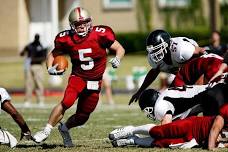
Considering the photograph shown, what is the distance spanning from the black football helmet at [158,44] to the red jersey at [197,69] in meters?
0.28

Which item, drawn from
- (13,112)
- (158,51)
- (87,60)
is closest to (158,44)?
(158,51)

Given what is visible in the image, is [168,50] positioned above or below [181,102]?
above

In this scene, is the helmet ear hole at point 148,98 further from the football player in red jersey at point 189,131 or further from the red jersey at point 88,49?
the red jersey at point 88,49

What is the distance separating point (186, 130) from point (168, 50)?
112cm

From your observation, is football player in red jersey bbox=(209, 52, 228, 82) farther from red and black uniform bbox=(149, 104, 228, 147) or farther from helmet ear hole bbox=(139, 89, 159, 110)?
helmet ear hole bbox=(139, 89, 159, 110)

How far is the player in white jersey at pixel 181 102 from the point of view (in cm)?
831

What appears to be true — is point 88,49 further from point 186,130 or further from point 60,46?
point 186,130

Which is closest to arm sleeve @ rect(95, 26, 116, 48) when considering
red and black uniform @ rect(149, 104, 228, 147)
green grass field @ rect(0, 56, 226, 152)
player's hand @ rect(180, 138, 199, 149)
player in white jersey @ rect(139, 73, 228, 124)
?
player in white jersey @ rect(139, 73, 228, 124)

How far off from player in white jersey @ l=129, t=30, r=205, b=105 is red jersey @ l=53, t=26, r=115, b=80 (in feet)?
1.51

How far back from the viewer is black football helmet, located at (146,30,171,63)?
8938 mm

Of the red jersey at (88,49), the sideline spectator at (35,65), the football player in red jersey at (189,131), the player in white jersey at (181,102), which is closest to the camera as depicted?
the football player in red jersey at (189,131)

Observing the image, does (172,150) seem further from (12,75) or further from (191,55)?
(12,75)

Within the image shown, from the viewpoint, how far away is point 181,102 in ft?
28.0

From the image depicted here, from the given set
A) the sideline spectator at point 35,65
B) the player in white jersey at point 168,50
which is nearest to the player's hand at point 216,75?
the player in white jersey at point 168,50
